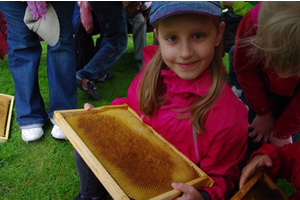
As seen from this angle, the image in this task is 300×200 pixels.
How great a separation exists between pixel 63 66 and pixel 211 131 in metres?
1.80

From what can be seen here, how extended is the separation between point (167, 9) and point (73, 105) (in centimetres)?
183

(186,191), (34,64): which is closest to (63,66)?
(34,64)

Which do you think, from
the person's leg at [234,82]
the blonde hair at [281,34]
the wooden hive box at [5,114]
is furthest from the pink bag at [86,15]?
the blonde hair at [281,34]

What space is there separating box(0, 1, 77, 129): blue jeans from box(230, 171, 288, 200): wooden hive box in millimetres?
2041

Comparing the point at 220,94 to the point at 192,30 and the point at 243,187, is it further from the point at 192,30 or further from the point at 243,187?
the point at 243,187

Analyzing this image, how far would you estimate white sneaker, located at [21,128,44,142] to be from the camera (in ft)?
8.82

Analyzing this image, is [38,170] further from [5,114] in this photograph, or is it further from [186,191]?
[186,191]

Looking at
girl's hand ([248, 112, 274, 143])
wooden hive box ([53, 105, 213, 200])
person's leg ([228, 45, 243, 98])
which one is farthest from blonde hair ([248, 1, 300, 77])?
person's leg ([228, 45, 243, 98])

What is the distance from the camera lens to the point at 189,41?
1.50m

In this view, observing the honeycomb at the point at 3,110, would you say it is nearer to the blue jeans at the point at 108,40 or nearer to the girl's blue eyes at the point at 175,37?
the blue jeans at the point at 108,40

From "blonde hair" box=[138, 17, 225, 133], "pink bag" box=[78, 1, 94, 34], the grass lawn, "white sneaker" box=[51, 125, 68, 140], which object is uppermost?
"pink bag" box=[78, 1, 94, 34]

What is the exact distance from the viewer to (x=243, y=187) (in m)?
1.40

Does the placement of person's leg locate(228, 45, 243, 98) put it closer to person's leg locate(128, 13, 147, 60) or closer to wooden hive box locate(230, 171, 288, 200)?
person's leg locate(128, 13, 147, 60)

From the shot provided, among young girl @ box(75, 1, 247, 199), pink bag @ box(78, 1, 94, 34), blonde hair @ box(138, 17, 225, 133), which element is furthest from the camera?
pink bag @ box(78, 1, 94, 34)
